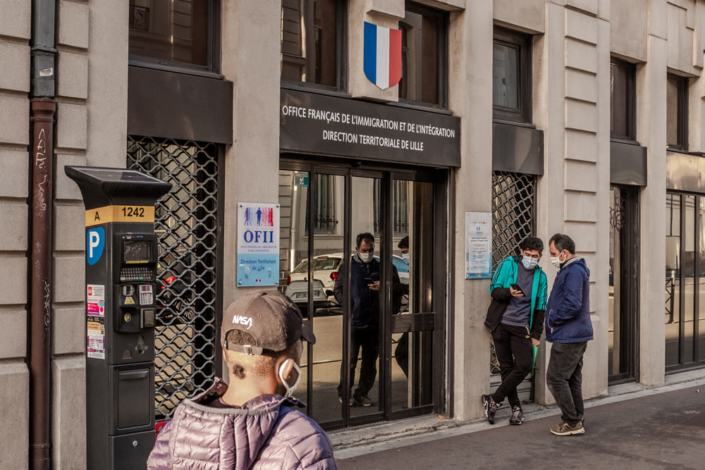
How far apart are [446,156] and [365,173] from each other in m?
0.94

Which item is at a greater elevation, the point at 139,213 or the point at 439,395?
the point at 139,213

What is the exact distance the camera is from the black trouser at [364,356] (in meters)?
7.61

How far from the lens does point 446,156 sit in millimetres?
8102

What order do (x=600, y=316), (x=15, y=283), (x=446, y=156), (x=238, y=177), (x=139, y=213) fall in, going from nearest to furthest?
1. (x=139, y=213)
2. (x=15, y=283)
3. (x=238, y=177)
4. (x=446, y=156)
5. (x=600, y=316)

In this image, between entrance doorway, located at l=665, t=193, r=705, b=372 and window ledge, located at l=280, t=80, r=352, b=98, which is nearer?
window ledge, located at l=280, t=80, r=352, b=98

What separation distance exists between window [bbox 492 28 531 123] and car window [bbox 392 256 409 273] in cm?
208

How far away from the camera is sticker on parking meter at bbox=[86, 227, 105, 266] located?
491 centimetres

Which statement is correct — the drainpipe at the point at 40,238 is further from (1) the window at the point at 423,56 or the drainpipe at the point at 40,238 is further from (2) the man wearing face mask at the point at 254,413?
(1) the window at the point at 423,56

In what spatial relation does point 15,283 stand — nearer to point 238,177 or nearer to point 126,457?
point 126,457

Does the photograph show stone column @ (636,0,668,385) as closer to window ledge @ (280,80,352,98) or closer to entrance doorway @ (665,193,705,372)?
entrance doorway @ (665,193,705,372)

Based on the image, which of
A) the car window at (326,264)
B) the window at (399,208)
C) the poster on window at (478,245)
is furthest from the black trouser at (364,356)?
the poster on window at (478,245)

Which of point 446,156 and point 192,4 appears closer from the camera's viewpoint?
point 192,4

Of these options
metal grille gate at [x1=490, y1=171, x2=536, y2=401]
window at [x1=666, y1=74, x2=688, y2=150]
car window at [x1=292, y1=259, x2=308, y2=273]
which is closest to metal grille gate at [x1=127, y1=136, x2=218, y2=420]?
car window at [x1=292, y1=259, x2=308, y2=273]

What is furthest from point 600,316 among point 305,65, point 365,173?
point 305,65
